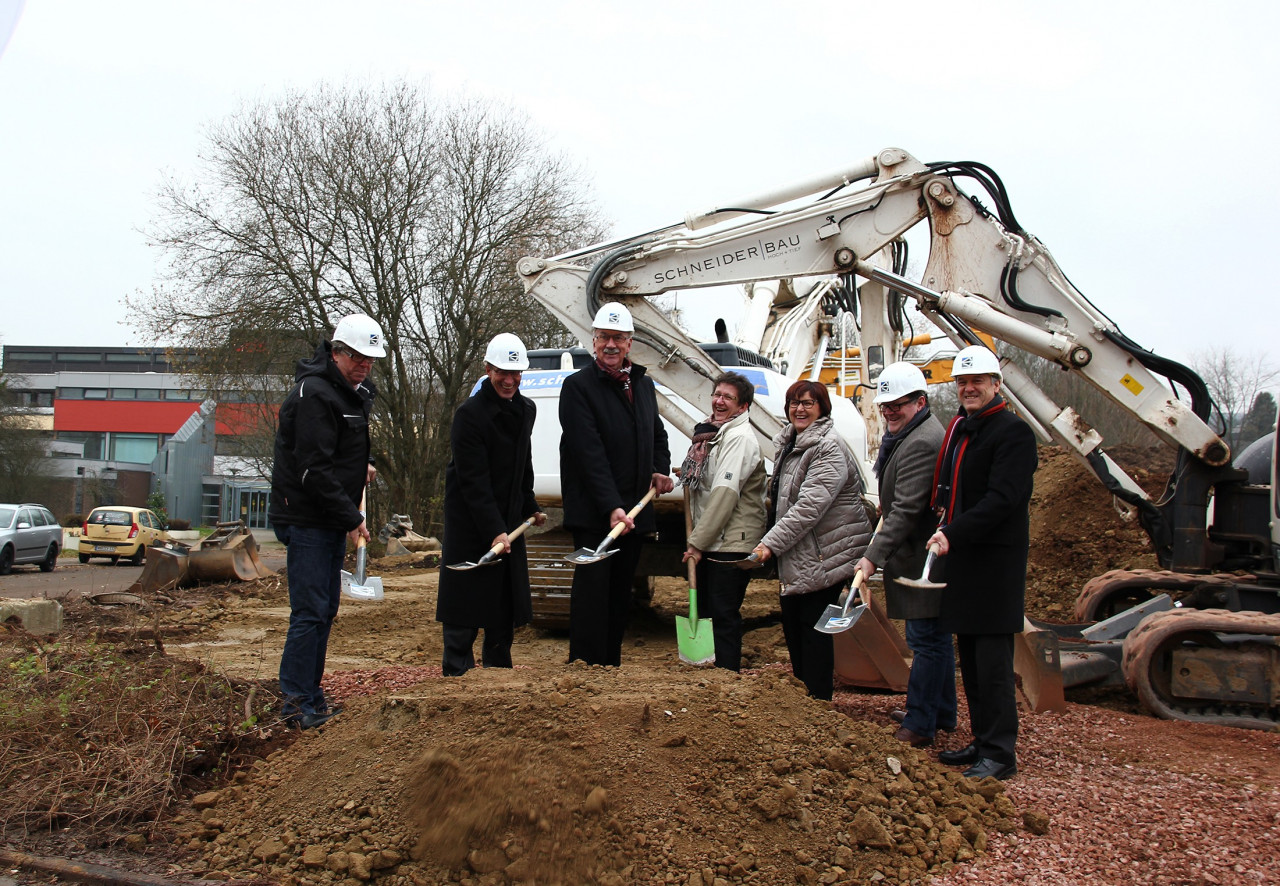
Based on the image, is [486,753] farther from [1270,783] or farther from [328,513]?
[1270,783]

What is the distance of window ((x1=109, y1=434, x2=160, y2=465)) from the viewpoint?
186 ft

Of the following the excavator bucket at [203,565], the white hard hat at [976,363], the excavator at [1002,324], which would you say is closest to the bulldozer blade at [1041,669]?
the excavator at [1002,324]

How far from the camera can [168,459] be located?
165 ft

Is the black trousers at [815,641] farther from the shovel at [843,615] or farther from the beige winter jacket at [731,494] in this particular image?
the beige winter jacket at [731,494]

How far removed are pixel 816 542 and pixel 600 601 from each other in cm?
110

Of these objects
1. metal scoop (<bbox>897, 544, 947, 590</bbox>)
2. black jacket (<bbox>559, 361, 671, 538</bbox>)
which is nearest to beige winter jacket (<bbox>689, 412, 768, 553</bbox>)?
black jacket (<bbox>559, 361, 671, 538</bbox>)

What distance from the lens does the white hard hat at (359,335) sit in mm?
5055

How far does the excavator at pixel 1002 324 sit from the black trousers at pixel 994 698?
2.12 m

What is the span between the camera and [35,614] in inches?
323

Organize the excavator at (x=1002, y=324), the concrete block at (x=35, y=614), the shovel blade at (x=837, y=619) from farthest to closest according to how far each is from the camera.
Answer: the concrete block at (x=35, y=614) < the excavator at (x=1002, y=324) < the shovel blade at (x=837, y=619)

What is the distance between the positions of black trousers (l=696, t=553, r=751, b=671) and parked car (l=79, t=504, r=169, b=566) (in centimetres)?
2110

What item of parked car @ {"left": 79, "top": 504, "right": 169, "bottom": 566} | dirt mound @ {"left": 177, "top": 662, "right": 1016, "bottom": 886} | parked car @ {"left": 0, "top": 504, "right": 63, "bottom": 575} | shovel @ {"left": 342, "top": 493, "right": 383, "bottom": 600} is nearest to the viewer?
dirt mound @ {"left": 177, "top": 662, "right": 1016, "bottom": 886}

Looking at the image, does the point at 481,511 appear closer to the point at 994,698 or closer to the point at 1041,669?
the point at 994,698

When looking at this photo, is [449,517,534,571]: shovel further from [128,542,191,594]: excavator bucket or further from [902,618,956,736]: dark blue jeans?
[128,542,191,594]: excavator bucket
